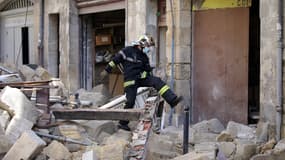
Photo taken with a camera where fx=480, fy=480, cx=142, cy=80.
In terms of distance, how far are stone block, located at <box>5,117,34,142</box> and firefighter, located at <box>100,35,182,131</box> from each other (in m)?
2.05

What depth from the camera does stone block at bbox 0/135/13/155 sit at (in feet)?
20.5

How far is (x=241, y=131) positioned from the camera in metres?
8.04

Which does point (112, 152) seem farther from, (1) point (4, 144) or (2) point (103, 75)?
(2) point (103, 75)

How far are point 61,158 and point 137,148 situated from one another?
3.79 ft

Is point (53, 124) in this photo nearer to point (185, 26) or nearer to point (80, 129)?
point (80, 129)

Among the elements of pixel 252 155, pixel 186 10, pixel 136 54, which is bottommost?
pixel 252 155

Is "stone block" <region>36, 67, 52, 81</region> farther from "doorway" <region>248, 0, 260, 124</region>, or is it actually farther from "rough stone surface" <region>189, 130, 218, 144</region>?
"rough stone surface" <region>189, 130, 218, 144</region>

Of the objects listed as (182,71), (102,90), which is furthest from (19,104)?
(102,90)

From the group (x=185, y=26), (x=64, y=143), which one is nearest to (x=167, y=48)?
(x=185, y=26)

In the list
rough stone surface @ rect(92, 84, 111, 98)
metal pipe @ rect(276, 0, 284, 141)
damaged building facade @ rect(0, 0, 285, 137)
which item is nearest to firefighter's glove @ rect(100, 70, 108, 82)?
damaged building facade @ rect(0, 0, 285, 137)

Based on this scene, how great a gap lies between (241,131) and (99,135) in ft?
7.77

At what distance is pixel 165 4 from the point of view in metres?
10.4

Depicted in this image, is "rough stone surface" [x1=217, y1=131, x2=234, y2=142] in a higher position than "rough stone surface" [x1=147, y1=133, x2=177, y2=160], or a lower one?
higher

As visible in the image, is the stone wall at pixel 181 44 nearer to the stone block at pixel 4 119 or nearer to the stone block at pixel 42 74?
the stone block at pixel 4 119
